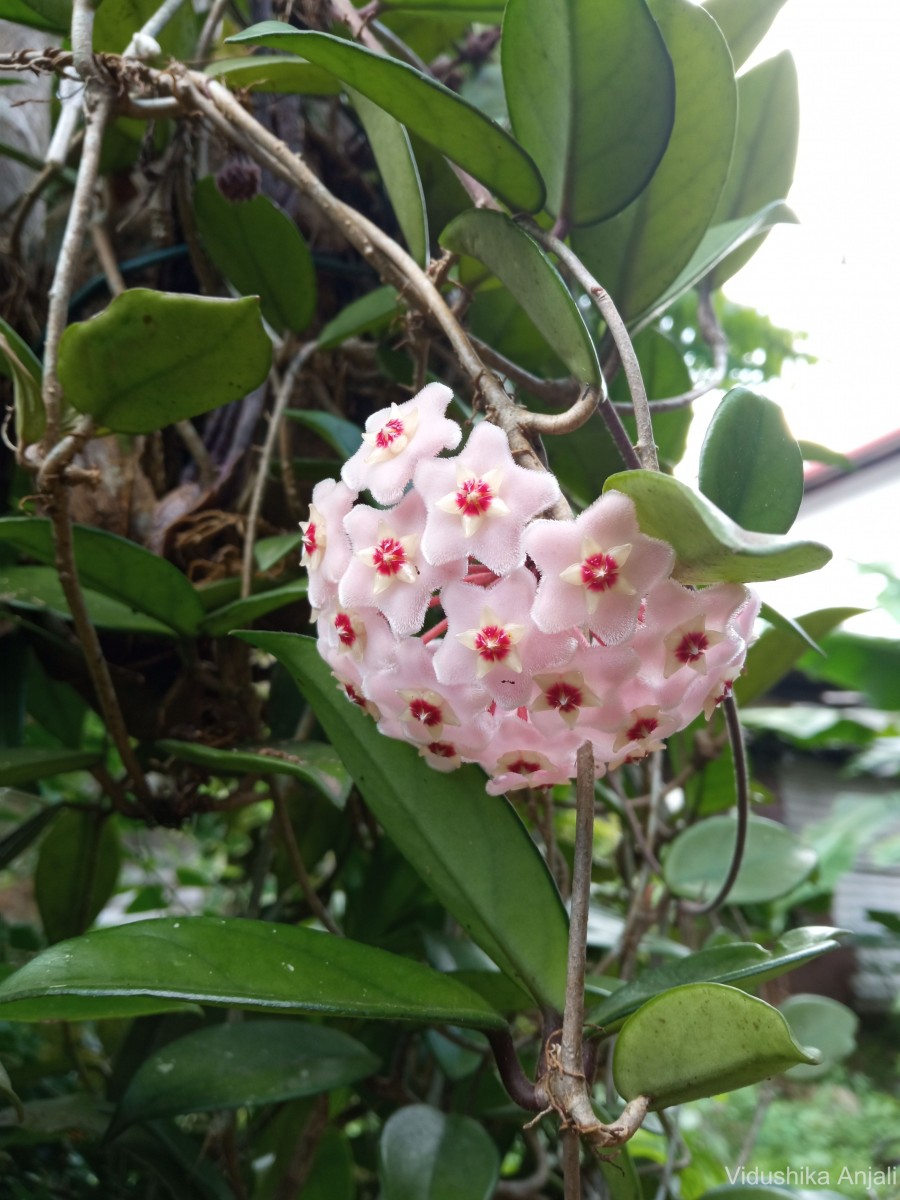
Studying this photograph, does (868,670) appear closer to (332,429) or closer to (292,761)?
(332,429)

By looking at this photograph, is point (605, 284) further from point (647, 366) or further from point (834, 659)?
point (834, 659)

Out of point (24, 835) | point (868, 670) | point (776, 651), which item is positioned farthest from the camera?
point (868, 670)

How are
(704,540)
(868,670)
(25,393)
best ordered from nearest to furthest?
(704,540) < (25,393) < (868,670)

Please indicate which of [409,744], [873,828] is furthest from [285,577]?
[873,828]

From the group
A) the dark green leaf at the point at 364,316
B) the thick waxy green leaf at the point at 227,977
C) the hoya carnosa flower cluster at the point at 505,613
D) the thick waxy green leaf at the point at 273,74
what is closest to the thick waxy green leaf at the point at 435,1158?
the thick waxy green leaf at the point at 227,977

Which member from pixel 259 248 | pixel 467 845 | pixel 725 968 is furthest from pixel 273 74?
pixel 725 968

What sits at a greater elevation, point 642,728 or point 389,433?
point 389,433

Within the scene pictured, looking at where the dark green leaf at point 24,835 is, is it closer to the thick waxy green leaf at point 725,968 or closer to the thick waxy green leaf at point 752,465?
the thick waxy green leaf at point 725,968

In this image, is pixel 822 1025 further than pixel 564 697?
Yes
